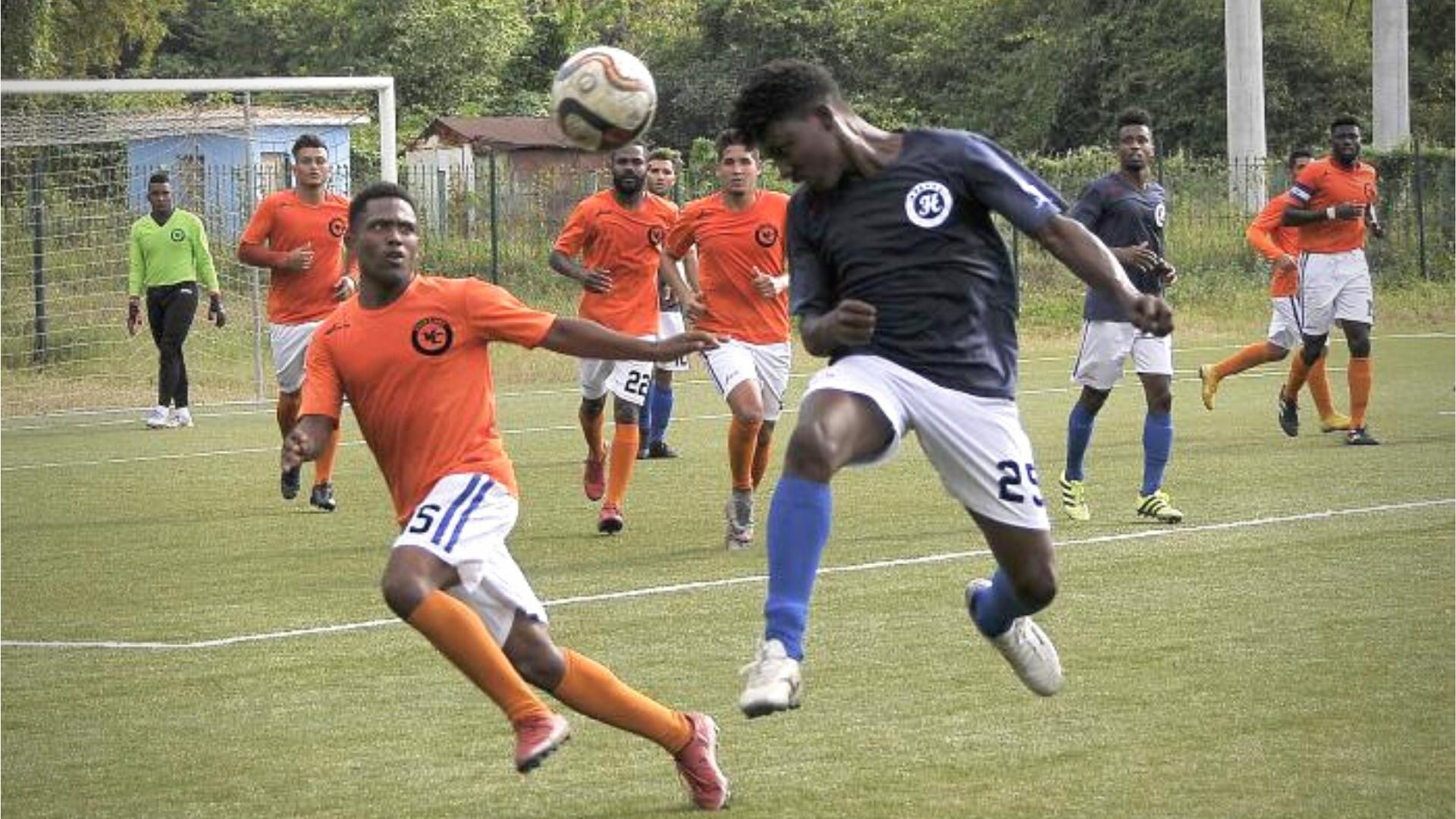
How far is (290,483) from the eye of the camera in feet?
36.2

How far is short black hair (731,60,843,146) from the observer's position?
7.59 meters

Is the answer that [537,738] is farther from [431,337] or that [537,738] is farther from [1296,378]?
[1296,378]

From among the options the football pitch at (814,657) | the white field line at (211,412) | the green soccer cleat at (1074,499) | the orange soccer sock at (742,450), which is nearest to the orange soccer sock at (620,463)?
the football pitch at (814,657)

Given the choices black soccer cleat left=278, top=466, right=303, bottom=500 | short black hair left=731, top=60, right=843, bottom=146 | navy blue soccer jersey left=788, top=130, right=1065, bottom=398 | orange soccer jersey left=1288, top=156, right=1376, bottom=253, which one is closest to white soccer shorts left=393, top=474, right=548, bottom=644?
black soccer cleat left=278, top=466, right=303, bottom=500

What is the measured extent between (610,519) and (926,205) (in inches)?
298

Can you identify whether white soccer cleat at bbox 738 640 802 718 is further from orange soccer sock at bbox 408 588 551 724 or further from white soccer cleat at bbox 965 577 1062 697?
white soccer cleat at bbox 965 577 1062 697

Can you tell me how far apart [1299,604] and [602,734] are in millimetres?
3638

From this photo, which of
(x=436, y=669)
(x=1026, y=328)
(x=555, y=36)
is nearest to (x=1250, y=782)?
(x=436, y=669)

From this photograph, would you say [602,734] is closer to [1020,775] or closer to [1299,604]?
[1020,775]

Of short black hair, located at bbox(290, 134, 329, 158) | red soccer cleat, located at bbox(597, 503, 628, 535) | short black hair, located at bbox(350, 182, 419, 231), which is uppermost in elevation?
short black hair, located at bbox(290, 134, 329, 158)

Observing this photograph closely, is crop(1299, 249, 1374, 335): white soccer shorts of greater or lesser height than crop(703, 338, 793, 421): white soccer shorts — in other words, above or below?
above

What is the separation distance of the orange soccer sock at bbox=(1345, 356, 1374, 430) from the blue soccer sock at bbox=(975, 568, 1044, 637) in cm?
1104

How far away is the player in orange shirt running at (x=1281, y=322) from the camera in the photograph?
19297 mm

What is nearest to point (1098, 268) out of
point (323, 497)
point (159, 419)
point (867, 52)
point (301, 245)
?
point (323, 497)
